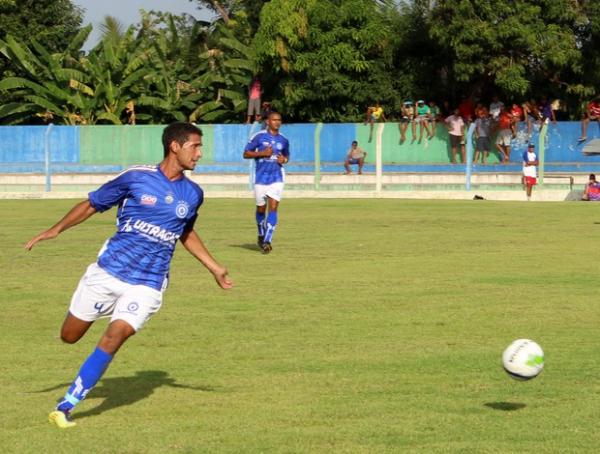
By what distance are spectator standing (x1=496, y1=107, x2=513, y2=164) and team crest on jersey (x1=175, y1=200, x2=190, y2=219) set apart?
2961cm

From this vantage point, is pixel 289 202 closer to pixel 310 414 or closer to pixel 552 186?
pixel 552 186

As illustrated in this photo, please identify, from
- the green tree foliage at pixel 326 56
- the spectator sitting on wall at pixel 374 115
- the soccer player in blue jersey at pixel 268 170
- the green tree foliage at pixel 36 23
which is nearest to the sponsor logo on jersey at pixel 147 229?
the soccer player in blue jersey at pixel 268 170

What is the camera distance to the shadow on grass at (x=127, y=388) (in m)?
8.79

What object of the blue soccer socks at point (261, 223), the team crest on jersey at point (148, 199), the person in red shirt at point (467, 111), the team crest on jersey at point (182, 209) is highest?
the person in red shirt at point (467, 111)

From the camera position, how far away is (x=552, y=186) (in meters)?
36.1

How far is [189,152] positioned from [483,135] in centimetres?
2955

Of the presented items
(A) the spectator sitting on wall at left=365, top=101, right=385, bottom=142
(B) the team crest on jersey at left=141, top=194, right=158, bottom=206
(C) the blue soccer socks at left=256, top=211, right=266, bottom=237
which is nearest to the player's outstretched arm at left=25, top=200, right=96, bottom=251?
(B) the team crest on jersey at left=141, top=194, right=158, bottom=206

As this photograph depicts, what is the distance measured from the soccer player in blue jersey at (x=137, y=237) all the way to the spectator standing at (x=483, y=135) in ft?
95.9

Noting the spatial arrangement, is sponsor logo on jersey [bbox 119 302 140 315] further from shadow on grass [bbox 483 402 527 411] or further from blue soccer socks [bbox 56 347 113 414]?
shadow on grass [bbox 483 402 527 411]

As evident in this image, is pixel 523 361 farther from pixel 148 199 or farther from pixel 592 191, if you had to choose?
pixel 592 191

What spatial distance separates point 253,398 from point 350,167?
29.7m

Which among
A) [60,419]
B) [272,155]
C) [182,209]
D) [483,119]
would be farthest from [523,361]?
[483,119]

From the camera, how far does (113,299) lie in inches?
327

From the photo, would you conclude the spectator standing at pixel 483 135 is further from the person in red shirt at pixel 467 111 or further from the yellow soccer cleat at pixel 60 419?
the yellow soccer cleat at pixel 60 419
